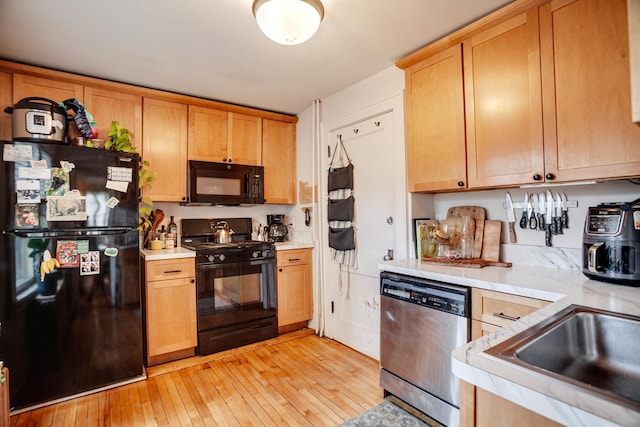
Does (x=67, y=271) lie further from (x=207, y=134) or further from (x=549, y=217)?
(x=549, y=217)

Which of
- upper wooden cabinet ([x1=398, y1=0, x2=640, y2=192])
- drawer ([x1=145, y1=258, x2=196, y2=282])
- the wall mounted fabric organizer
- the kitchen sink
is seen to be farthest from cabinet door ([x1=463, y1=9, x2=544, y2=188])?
drawer ([x1=145, y1=258, x2=196, y2=282])

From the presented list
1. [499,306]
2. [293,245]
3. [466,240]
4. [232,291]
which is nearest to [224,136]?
[293,245]

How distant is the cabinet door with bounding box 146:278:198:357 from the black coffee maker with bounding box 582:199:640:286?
2.75 meters

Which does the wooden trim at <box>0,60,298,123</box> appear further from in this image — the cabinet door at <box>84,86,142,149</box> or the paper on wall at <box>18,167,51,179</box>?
the paper on wall at <box>18,167,51,179</box>

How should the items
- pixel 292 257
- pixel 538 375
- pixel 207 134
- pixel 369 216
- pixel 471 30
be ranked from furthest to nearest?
pixel 292 257 → pixel 207 134 → pixel 369 216 → pixel 471 30 → pixel 538 375

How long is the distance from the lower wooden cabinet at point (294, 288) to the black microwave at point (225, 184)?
728mm

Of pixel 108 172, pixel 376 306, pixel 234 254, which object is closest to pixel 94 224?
pixel 108 172

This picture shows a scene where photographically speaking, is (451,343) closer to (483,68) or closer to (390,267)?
(390,267)

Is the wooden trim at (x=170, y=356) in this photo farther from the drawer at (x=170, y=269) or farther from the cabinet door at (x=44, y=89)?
the cabinet door at (x=44, y=89)

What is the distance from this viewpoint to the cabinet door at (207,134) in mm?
3125

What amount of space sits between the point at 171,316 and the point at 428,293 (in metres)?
2.09

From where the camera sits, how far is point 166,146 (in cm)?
299

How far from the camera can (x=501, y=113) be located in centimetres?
182

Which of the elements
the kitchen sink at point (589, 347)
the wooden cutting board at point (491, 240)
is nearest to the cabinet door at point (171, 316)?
the wooden cutting board at point (491, 240)
